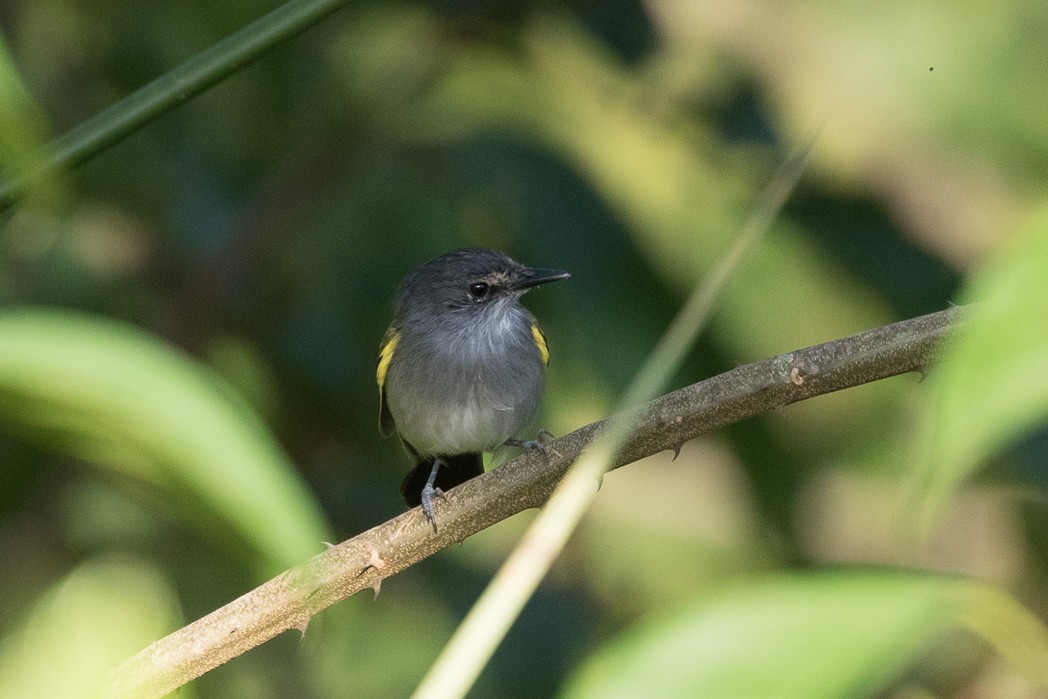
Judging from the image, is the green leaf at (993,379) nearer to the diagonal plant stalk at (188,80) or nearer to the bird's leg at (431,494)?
the diagonal plant stalk at (188,80)

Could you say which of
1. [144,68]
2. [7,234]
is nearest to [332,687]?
[7,234]

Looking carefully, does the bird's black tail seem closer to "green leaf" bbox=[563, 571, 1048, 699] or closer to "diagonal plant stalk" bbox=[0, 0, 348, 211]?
"diagonal plant stalk" bbox=[0, 0, 348, 211]

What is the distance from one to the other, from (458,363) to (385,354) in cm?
43

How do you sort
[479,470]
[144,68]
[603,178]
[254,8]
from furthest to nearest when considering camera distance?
[479,470] < [603,178] < [144,68] < [254,8]

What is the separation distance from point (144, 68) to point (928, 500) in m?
4.52

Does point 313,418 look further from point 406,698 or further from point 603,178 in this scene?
point 603,178

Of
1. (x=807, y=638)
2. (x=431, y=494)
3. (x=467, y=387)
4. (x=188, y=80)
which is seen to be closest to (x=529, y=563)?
(x=807, y=638)

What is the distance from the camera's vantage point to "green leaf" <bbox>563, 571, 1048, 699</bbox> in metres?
0.57

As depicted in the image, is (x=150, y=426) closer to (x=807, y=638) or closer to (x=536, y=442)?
(x=807, y=638)

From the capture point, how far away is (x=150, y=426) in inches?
26.2

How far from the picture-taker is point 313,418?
5.30 meters

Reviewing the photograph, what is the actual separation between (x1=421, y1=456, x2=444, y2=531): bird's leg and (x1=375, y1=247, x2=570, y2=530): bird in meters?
0.02

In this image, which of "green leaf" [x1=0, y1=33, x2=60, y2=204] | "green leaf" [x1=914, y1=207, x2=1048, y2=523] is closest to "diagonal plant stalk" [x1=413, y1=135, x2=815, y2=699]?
"green leaf" [x1=914, y1=207, x2=1048, y2=523]

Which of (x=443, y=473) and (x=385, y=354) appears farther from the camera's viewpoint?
(x=443, y=473)
